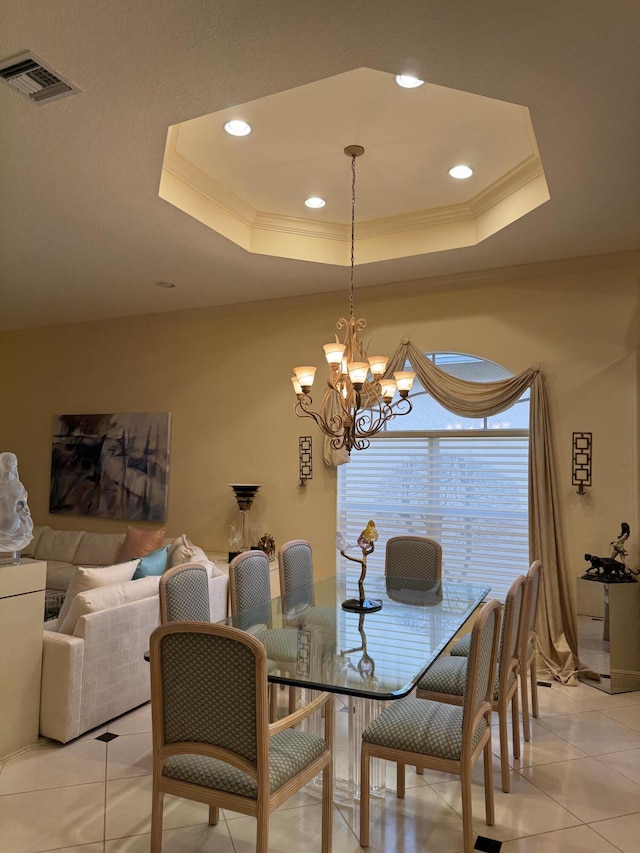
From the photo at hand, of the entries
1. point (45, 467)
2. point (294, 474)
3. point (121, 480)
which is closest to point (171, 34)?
point (294, 474)

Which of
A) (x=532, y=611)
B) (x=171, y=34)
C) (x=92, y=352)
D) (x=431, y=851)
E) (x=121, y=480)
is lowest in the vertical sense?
(x=431, y=851)

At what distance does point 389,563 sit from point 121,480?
11.3 ft

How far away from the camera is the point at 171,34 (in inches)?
92.0

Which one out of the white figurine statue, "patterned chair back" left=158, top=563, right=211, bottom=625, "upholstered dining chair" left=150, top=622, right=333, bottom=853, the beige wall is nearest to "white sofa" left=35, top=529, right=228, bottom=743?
the white figurine statue

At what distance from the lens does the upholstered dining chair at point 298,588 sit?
317 centimetres

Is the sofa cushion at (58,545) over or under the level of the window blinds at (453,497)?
under

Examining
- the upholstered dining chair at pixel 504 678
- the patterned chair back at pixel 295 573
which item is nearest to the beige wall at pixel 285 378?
the patterned chair back at pixel 295 573

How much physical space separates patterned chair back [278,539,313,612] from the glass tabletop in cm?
2

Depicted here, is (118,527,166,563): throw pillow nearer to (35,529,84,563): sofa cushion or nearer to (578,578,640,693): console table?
(35,529,84,563): sofa cushion

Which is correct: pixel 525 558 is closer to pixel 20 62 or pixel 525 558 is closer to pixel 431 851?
pixel 431 851

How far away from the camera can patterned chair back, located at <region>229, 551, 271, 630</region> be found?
3231mm

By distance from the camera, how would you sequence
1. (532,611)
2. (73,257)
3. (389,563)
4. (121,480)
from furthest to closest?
(121,480) < (73,257) < (389,563) < (532,611)

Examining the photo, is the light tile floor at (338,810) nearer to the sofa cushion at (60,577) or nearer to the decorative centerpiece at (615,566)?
the decorative centerpiece at (615,566)

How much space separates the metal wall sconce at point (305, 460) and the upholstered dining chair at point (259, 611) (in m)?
1.97
